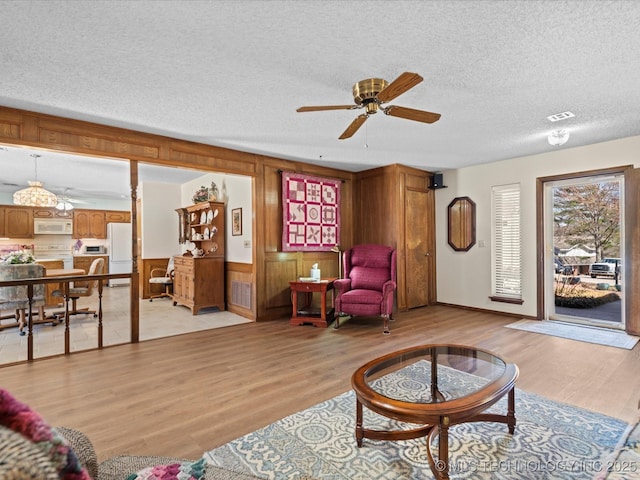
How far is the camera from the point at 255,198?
16.5ft

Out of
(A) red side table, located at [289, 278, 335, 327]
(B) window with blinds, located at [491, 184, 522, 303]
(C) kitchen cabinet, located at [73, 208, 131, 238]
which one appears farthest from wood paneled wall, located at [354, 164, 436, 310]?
(C) kitchen cabinet, located at [73, 208, 131, 238]

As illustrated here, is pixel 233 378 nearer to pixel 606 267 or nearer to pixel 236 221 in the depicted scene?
pixel 236 221

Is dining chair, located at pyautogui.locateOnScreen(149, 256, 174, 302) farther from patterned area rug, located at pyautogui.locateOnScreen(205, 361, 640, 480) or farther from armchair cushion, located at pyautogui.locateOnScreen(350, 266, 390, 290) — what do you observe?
patterned area rug, located at pyautogui.locateOnScreen(205, 361, 640, 480)

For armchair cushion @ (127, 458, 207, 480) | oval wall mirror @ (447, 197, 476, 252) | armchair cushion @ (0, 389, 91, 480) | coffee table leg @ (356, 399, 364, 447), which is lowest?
coffee table leg @ (356, 399, 364, 447)

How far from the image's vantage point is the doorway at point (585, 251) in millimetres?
5246

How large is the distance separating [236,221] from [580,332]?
5224 mm

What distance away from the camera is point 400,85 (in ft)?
7.03

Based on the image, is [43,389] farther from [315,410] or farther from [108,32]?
[108,32]

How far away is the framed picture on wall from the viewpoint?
5656mm

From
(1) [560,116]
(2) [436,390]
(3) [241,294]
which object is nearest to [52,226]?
(3) [241,294]

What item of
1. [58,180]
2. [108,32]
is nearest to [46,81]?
[108,32]

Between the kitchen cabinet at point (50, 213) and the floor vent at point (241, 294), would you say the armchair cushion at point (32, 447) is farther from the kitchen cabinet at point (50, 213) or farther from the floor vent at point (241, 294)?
the kitchen cabinet at point (50, 213)

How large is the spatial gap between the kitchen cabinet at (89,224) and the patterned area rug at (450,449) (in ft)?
30.6

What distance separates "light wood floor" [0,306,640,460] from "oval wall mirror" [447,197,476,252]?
1730 millimetres
